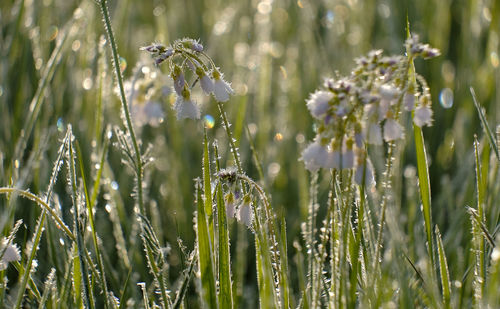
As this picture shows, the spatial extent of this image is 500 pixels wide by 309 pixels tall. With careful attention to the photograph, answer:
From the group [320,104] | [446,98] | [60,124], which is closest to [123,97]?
[320,104]

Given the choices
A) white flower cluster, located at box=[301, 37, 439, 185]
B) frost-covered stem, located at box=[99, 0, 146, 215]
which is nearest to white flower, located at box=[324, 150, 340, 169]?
white flower cluster, located at box=[301, 37, 439, 185]

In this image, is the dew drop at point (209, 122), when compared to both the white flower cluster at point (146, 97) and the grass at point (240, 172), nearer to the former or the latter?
the grass at point (240, 172)

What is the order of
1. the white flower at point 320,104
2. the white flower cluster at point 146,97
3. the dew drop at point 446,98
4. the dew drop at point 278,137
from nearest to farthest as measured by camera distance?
the white flower at point 320,104 → the white flower cluster at point 146,97 → the dew drop at point 278,137 → the dew drop at point 446,98

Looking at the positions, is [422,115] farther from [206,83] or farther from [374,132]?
[206,83]

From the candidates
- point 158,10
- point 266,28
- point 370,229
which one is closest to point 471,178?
point 370,229

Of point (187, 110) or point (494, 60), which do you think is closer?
point (187, 110)

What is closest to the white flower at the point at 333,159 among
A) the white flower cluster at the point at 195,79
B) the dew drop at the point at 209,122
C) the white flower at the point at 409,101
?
the white flower at the point at 409,101
